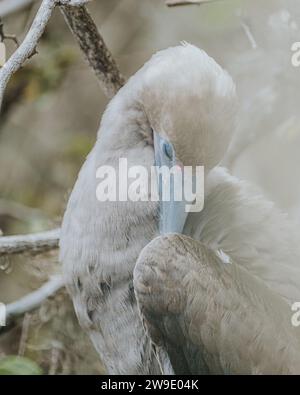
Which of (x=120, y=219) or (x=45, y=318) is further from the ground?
(x=120, y=219)

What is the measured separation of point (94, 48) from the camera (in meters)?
2.10

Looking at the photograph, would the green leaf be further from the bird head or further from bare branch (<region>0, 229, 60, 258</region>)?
the bird head

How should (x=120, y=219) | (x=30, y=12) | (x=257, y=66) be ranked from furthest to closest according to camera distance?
(x=30, y=12) < (x=257, y=66) < (x=120, y=219)

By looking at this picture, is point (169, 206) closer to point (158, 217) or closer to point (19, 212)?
point (158, 217)

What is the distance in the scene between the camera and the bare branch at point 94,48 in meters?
2.04

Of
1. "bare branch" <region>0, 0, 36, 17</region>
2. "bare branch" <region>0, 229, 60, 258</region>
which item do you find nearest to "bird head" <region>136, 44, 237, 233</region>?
"bare branch" <region>0, 229, 60, 258</region>

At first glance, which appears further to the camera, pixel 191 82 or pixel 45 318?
pixel 45 318

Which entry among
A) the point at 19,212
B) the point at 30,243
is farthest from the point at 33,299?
the point at 19,212

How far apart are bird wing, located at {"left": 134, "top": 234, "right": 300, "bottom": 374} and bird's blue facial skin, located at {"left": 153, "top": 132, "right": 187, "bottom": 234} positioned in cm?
7

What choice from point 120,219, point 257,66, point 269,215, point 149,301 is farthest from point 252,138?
point 149,301

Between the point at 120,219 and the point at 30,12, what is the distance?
2.48 ft

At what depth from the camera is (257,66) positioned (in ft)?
7.37

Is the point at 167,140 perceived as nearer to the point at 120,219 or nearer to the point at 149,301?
the point at 120,219
